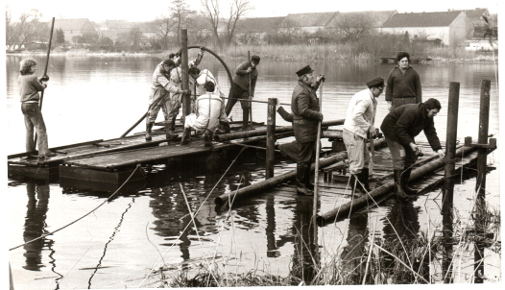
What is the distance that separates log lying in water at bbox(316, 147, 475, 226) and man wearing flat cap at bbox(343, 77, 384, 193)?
219 mm

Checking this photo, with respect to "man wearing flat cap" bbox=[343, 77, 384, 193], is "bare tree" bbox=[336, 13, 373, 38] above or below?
above

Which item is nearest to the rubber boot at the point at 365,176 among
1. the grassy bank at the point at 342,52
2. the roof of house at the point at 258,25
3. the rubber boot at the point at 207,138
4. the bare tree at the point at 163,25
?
the rubber boot at the point at 207,138

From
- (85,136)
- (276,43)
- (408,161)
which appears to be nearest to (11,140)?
(85,136)

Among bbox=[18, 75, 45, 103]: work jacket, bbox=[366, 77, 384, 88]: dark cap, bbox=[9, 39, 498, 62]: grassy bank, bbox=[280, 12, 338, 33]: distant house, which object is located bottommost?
bbox=[18, 75, 45, 103]: work jacket

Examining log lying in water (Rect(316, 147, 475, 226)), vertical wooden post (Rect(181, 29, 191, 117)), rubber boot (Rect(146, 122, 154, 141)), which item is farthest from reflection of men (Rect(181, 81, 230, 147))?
log lying in water (Rect(316, 147, 475, 226))

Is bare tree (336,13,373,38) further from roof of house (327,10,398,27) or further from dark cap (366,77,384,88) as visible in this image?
dark cap (366,77,384,88)

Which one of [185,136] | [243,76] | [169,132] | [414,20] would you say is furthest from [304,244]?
[414,20]

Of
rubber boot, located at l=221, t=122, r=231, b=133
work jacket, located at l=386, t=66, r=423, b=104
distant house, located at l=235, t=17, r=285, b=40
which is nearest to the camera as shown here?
work jacket, located at l=386, t=66, r=423, b=104

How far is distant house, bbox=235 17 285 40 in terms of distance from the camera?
132 feet

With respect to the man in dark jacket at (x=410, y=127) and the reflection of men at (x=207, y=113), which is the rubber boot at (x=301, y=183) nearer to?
the man in dark jacket at (x=410, y=127)

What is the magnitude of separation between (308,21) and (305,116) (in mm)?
38275

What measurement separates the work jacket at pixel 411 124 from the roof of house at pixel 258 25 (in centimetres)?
2751

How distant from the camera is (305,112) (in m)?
9.88

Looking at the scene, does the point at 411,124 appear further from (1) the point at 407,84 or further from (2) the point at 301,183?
(1) the point at 407,84
